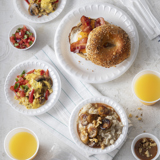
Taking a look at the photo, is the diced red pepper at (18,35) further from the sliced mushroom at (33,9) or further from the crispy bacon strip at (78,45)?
the crispy bacon strip at (78,45)

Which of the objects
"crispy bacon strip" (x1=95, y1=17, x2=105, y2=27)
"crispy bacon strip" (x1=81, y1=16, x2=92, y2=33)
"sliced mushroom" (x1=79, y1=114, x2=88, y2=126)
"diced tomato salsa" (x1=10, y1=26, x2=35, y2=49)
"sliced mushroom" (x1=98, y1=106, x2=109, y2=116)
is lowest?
"sliced mushroom" (x1=98, y1=106, x2=109, y2=116)

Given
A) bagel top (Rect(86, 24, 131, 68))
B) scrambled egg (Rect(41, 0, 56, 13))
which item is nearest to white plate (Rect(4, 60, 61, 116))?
bagel top (Rect(86, 24, 131, 68))

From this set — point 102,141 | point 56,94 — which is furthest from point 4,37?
point 102,141

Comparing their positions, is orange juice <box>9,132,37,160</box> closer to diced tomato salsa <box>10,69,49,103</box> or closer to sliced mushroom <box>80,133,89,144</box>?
diced tomato salsa <box>10,69,49,103</box>

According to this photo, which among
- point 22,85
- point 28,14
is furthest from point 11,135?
point 28,14

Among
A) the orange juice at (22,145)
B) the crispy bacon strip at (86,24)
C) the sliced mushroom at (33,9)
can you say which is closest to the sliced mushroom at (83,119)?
the orange juice at (22,145)

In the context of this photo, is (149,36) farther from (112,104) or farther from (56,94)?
(56,94)
